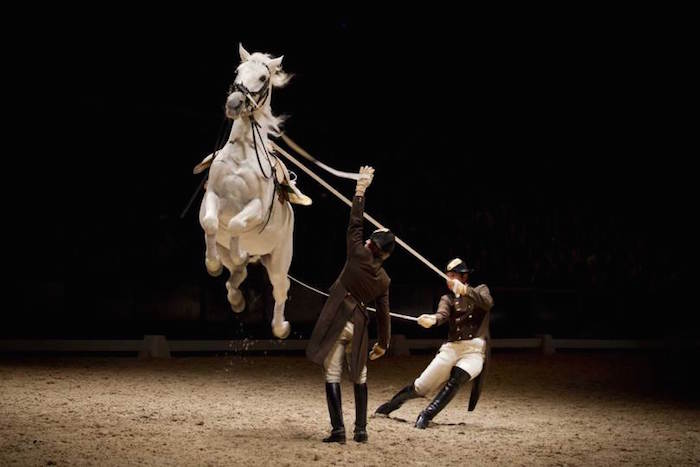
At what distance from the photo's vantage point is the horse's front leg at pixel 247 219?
6.13 meters

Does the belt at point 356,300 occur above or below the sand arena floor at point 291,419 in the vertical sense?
above

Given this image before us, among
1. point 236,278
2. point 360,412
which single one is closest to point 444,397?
point 360,412

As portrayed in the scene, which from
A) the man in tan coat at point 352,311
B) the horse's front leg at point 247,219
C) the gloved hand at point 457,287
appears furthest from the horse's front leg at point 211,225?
the gloved hand at point 457,287

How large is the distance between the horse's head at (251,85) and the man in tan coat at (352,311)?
1.08 m

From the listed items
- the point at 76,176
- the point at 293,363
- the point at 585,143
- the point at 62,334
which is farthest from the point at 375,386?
the point at 585,143

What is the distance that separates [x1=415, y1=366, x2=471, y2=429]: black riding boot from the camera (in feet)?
25.6

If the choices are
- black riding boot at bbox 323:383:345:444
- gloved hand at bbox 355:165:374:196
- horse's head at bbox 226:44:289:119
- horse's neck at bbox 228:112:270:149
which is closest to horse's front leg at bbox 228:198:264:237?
horse's neck at bbox 228:112:270:149

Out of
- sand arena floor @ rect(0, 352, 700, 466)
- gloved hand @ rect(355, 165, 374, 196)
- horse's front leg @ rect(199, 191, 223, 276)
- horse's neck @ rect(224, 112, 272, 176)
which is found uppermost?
horse's neck @ rect(224, 112, 272, 176)

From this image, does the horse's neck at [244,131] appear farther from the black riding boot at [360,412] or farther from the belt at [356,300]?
the black riding boot at [360,412]

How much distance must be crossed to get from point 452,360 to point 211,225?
3.21m

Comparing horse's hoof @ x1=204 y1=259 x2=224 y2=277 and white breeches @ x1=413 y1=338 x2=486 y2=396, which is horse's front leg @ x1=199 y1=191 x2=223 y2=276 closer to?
horse's hoof @ x1=204 y1=259 x2=224 y2=277

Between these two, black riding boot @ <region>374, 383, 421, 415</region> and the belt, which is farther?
black riding boot @ <region>374, 383, 421, 415</region>

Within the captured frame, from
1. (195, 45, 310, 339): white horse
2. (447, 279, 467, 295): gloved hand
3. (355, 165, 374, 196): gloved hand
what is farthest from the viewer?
(447, 279, 467, 295): gloved hand

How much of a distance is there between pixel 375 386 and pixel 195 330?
511 centimetres
